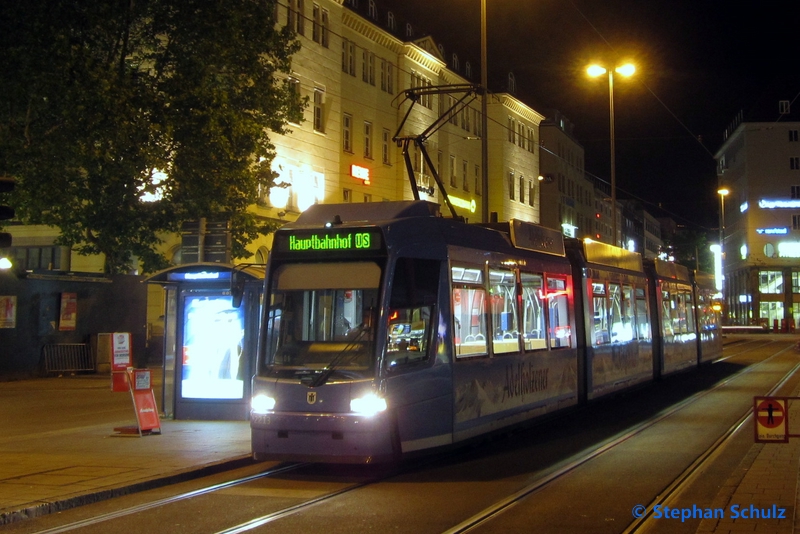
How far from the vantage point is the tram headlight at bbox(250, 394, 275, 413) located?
37.0 feet

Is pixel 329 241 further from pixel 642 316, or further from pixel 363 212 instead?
pixel 642 316

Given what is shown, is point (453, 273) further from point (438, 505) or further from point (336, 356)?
point (438, 505)

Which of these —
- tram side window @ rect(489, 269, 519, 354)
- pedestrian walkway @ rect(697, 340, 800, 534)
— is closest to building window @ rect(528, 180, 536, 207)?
tram side window @ rect(489, 269, 519, 354)

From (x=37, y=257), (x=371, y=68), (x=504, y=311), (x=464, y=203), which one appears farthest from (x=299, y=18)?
(x=504, y=311)

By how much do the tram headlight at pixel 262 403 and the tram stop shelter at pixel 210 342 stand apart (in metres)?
4.57

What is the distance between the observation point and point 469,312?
12898mm

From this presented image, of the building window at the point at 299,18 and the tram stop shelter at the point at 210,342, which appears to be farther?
the building window at the point at 299,18

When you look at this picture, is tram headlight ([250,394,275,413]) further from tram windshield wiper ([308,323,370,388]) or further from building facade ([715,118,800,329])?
building facade ([715,118,800,329])

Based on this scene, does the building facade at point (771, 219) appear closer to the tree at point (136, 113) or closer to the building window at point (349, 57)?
the building window at point (349, 57)

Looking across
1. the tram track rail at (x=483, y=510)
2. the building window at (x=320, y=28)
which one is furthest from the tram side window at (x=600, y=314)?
the building window at (x=320, y=28)

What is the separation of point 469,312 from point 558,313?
4195 millimetres

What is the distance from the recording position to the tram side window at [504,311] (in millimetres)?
13812

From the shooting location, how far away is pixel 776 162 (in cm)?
9975

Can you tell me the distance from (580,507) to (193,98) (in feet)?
69.4
